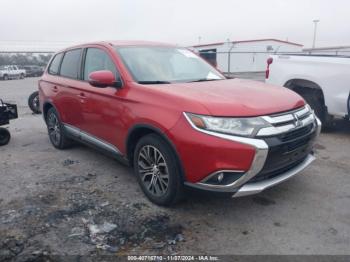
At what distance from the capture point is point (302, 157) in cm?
354

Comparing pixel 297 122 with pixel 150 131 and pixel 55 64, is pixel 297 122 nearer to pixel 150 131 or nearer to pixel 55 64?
pixel 150 131

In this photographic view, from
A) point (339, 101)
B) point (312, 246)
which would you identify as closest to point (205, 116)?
point (312, 246)

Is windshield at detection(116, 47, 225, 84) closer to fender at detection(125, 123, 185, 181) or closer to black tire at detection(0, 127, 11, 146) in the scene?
fender at detection(125, 123, 185, 181)

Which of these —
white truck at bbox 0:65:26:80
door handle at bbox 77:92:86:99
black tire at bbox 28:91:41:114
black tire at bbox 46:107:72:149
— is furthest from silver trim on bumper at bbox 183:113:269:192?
white truck at bbox 0:65:26:80

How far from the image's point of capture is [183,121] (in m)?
3.10

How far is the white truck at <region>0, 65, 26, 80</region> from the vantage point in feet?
117

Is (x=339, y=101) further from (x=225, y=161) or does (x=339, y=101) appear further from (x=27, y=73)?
(x=27, y=73)

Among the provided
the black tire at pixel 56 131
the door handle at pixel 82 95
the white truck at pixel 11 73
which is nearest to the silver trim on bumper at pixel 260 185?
the door handle at pixel 82 95

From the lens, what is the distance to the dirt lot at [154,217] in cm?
293

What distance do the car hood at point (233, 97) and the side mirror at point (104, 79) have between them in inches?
20.5

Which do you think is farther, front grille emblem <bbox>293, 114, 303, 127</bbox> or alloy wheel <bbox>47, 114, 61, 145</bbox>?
alloy wheel <bbox>47, 114, 61, 145</bbox>

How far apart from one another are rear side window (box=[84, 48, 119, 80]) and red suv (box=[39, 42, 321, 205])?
0.04 ft

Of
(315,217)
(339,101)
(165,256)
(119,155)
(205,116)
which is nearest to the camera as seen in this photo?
(165,256)

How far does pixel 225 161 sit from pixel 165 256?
37.8 inches
